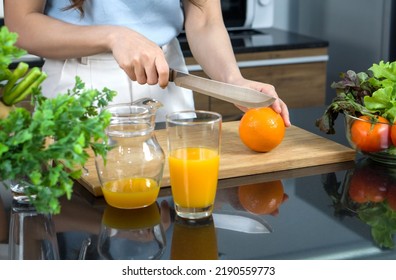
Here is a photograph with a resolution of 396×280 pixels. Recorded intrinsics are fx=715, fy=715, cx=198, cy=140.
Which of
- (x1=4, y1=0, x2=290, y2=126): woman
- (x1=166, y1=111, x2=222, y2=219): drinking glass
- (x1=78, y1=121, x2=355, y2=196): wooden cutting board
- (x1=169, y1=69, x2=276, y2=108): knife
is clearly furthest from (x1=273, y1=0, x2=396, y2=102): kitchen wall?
(x1=166, y1=111, x2=222, y2=219): drinking glass

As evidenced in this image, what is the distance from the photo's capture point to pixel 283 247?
3.41ft

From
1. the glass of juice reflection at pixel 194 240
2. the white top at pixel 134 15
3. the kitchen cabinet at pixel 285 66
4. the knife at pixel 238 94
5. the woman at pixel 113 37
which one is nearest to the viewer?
the glass of juice reflection at pixel 194 240

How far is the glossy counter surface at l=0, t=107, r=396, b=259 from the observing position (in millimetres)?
1022

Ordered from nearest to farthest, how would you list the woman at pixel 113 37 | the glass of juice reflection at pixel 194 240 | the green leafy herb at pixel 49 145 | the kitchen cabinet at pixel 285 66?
the green leafy herb at pixel 49 145 → the glass of juice reflection at pixel 194 240 → the woman at pixel 113 37 → the kitchen cabinet at pixel 285 66

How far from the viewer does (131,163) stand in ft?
3.78

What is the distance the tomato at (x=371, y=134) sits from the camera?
133cm

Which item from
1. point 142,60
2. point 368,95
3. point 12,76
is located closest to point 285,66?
point 368,95

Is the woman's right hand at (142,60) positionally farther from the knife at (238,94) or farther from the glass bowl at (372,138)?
the glass bowl at (372,138)

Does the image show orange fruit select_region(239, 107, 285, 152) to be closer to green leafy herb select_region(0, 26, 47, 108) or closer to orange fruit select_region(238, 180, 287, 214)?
orange fruit select_region(238, 180, 287, 214)

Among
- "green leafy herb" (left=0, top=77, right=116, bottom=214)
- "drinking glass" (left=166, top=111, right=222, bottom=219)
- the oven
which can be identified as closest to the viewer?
"green leafy herb" (left=0, top=77, right=116, bottom=214)

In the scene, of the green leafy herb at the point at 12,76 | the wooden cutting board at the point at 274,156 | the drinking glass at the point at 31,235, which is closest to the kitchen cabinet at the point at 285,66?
the wooden cutting board at the point at 274,156

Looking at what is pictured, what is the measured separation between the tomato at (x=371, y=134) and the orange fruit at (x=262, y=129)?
146mm
